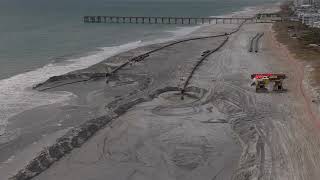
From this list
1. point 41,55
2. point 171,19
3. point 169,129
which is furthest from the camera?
point 171,19

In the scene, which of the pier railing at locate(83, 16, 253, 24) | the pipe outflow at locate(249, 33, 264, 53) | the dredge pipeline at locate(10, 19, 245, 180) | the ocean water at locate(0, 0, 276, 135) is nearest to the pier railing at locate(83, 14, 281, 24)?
the pier railing at locate(83, 16, 253, 24)

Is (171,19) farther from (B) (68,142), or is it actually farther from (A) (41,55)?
(B) (68,142)

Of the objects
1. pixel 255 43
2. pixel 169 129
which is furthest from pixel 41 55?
pixel 169 129

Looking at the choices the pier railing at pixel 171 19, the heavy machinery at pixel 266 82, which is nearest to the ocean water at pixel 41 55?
the heavy machinery at pixel 266 82

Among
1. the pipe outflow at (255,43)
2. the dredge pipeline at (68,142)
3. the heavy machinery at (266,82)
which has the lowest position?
the dredge pipeline at (68,142)

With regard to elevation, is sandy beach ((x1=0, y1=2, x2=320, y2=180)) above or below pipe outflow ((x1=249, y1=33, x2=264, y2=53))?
below

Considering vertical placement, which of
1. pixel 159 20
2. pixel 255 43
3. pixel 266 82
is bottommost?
pixel 266 82

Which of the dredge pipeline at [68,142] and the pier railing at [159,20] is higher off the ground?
the pier railing at [159,20]

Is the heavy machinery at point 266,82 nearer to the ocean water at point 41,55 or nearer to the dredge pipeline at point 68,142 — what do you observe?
the dredge pipeline at point 68,142

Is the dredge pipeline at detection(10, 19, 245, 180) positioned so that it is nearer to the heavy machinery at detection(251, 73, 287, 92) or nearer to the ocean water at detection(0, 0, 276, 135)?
the ocean water at detection(0, 0, 276, 135)
